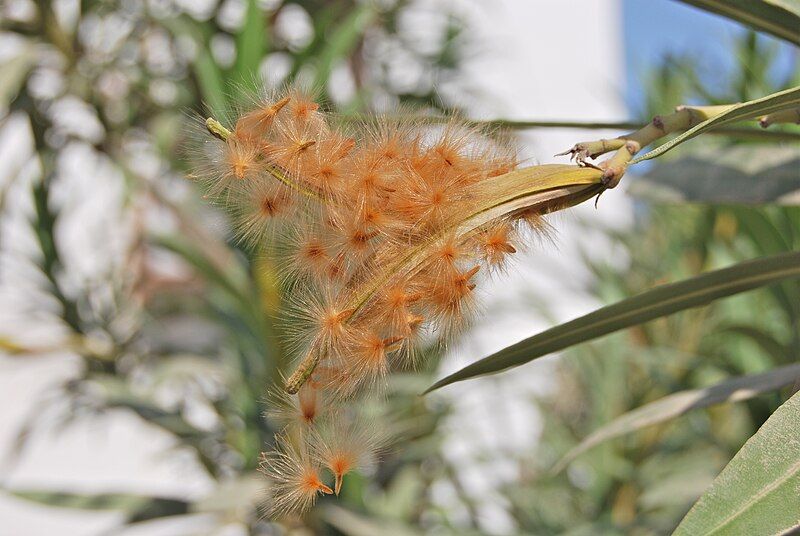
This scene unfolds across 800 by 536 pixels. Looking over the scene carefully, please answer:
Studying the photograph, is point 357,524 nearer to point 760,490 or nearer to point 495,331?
point 760,490

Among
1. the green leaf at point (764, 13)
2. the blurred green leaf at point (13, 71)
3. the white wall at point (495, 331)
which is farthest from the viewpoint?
the white wall at point (495, 331)

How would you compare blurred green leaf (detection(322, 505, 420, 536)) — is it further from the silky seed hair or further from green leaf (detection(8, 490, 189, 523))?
the silky seed hair

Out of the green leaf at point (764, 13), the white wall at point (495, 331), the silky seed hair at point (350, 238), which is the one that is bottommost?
the white wall at point (495, 331)

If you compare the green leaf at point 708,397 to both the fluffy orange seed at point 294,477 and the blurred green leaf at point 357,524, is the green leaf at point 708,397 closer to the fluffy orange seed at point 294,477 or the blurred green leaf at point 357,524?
the fluffy orange seed at point 294,477

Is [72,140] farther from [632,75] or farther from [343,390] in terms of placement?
[343,390]

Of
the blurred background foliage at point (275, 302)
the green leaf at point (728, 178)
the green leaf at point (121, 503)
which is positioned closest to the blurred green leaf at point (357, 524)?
the blurred background foliage at point (275, 302)

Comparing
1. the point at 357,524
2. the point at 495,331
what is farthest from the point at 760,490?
the point at 495,331
